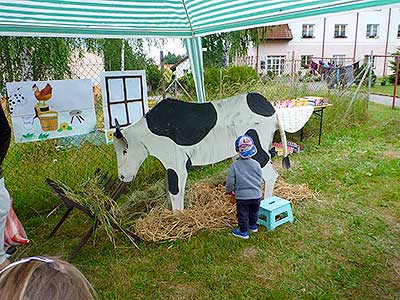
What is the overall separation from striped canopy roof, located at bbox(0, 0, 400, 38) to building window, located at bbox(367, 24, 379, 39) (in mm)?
32286

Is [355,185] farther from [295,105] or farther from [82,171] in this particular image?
[82,171]

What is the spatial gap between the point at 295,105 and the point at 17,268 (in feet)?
20.4

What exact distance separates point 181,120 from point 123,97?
0.98m

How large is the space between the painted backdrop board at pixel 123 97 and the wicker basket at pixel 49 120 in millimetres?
554

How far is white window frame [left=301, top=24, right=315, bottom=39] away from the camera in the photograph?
30.8 m

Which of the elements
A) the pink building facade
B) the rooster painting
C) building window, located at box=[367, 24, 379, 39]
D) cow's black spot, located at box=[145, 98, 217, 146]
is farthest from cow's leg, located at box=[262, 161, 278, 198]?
building window, located at box=[367, 24, 379, 39]

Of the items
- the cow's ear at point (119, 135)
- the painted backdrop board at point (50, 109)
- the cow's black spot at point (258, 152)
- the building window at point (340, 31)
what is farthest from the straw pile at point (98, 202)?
the building window at point (340, 31)

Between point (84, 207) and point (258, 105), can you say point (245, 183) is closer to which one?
point (258, 105)

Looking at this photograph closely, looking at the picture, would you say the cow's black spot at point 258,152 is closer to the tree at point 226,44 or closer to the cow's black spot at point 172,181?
the cow's black spot at point 172,181

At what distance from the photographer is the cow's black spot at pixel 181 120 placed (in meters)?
3.51

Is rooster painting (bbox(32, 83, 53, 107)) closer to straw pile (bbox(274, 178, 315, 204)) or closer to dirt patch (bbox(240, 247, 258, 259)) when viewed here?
dirt patch (bbox(240, 247, 258, 259))

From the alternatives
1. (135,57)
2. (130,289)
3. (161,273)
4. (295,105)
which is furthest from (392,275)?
(135,57)

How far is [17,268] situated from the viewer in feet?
3.24

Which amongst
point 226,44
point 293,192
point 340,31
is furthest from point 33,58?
point 340,31
